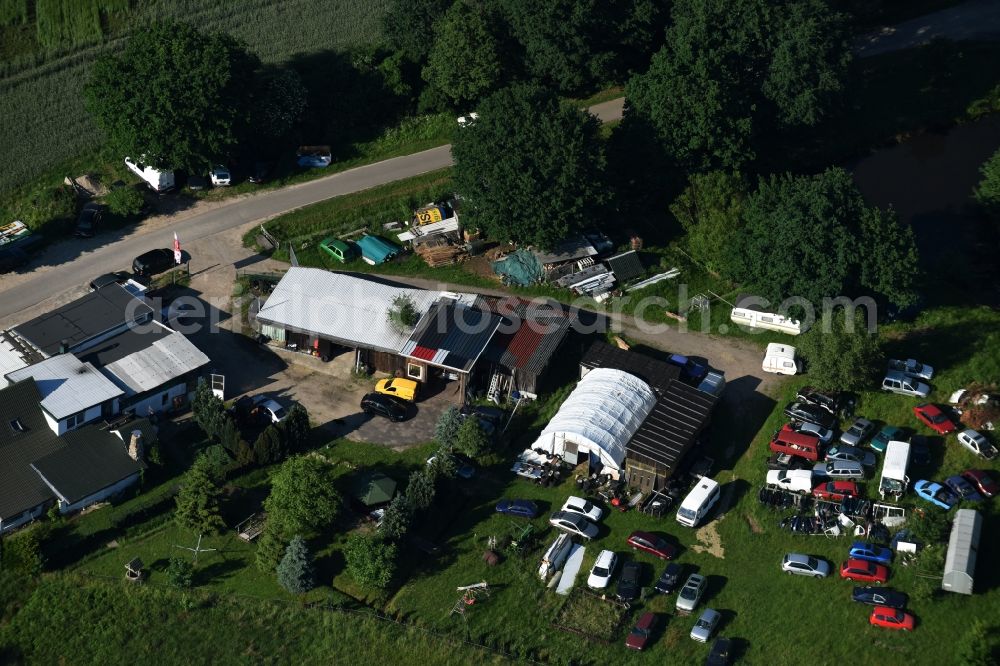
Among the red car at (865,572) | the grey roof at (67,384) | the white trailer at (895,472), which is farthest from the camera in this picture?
the grey roof at (67,384)

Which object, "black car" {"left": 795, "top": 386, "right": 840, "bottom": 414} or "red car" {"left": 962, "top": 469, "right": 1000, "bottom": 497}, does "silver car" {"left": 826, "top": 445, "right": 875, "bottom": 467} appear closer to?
"black car" {"left": 795, "top": 386, "right": 840, "bottom": 414}

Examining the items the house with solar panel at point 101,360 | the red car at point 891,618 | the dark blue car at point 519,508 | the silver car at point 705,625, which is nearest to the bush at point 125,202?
the house with solar panel at point 101,360

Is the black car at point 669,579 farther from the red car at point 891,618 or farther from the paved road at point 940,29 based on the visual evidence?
the paved road at point 940,29

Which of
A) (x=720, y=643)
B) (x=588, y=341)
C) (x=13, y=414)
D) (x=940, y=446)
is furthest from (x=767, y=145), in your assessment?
(x=13, y=414)

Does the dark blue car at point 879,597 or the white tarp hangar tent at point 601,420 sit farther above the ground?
the white tarp hangar tent at point 601,420

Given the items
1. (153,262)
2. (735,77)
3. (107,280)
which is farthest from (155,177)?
(735,77)

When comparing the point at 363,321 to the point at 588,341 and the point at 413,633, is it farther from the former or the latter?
the point at 413,633

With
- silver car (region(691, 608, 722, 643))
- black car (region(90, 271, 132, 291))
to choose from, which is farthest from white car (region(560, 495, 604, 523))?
black car (region(90, 271, 132, 291))
